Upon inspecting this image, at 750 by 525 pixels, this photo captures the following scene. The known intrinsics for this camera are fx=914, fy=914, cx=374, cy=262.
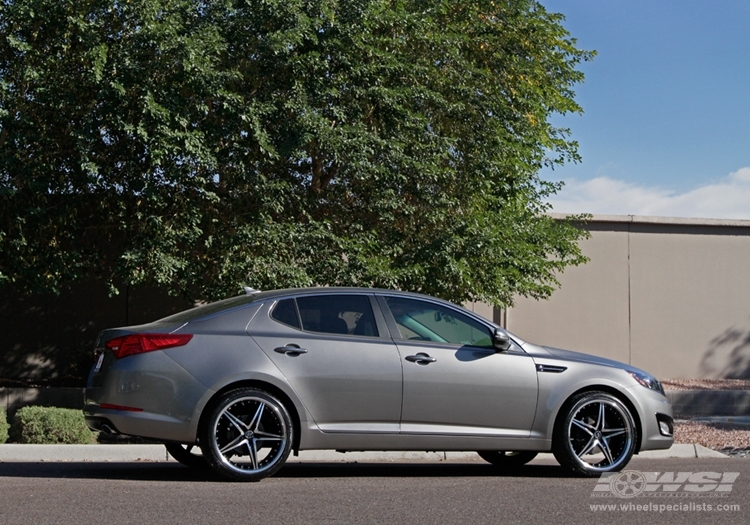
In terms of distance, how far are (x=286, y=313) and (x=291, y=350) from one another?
0.40 meters

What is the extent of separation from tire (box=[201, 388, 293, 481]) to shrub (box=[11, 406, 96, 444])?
332 centimetres

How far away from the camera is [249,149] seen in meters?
11.6

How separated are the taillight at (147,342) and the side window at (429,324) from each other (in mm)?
1812

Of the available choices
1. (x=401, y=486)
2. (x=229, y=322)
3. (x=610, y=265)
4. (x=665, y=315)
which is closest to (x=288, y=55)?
(x=229, y=322)

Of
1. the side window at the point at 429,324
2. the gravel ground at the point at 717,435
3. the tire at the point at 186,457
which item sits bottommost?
the gravel ground at the point at 717,435

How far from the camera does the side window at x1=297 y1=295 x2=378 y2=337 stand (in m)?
7.75

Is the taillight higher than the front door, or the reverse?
the taillight

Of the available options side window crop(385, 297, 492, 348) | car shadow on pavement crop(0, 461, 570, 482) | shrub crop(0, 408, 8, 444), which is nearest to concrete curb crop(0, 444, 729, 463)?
car shadow on pavement crop(0, 461, 570, 482)

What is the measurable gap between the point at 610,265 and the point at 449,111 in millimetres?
6290

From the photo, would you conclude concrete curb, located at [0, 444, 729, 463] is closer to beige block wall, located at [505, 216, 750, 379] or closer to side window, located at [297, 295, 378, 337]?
side window, located at [297, 295, 378, 337]

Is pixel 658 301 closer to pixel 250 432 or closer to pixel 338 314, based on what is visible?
pixel 338 314

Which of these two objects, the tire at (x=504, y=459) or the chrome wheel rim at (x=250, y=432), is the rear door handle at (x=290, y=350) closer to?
the chrome wheel rim at (x=250, y=432)

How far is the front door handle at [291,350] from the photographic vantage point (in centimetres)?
744
